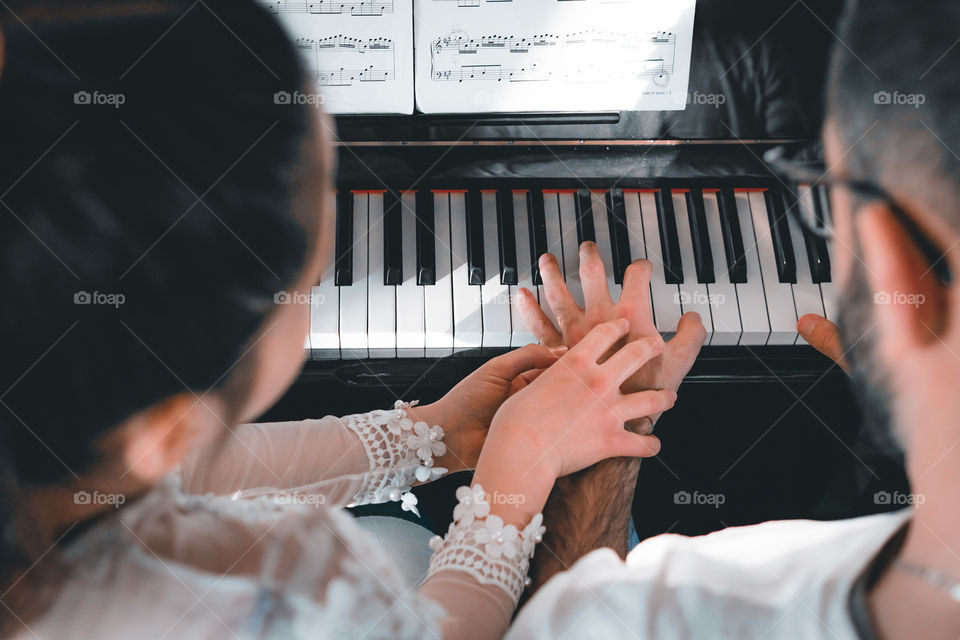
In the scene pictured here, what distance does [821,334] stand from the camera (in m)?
1.34

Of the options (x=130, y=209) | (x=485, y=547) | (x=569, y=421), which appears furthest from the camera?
(x=569, y=421)

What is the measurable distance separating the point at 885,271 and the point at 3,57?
1.04 meters

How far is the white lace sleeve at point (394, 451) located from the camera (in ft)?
4.44

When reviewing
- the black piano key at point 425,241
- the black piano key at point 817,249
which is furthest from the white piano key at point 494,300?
the black piano key at point 817,249

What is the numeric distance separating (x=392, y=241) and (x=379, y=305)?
150mm

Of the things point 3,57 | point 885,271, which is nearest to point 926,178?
point 885,271

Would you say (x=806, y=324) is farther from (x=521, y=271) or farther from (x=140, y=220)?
(x=140, y=220)

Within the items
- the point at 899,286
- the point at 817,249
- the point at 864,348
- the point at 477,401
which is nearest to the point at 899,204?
the point at 899,286

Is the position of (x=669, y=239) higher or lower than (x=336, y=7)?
lower

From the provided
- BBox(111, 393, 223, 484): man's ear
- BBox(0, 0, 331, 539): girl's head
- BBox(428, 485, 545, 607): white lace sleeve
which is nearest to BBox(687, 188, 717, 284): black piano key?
BBox(428, 485, 545, 607): white lace sleeve

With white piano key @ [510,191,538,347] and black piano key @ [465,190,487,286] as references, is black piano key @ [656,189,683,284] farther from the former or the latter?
black piano key @ [465,190,487,286]

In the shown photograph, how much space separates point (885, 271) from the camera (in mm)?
795

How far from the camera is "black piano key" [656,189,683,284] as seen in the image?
1403 mm

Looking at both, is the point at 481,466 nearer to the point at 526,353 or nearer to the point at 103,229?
the point at 526,353
